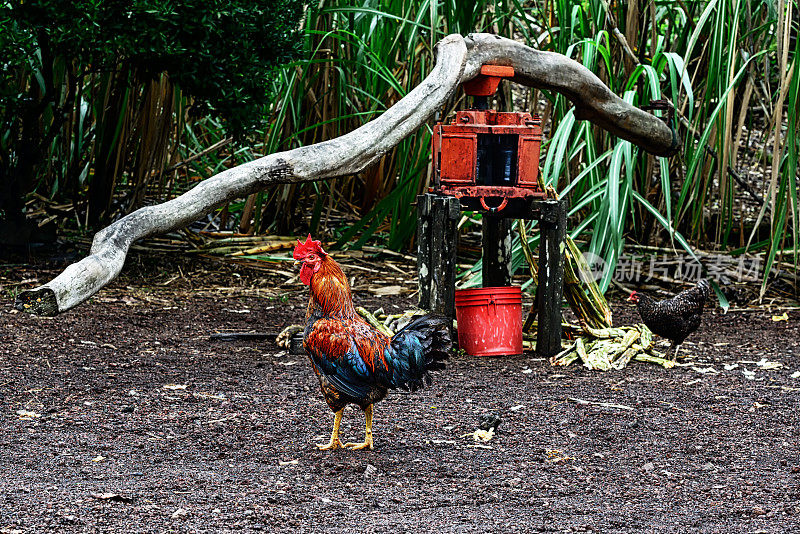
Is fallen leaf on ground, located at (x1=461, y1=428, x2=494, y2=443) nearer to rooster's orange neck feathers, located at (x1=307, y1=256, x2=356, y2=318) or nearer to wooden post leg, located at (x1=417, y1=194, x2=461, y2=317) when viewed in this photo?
rooster's orange neck feathers, located at (x1=307, y1=256, x2=356, y2=318)

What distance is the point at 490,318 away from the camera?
4.68 metres

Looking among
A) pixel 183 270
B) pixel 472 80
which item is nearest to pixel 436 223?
pixel 472 80

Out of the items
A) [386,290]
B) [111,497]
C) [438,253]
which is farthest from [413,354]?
[386,290]

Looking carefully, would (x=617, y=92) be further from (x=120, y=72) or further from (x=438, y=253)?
(x=120, y=72)

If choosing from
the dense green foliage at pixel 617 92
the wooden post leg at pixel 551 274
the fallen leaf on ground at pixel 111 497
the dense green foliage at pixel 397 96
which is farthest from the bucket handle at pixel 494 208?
the fallen leaf on ground at pixel 111 497

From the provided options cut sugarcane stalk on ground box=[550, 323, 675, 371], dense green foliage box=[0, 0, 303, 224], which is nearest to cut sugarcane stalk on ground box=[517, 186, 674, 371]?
cut sugarcane stalk on ground box=[550, 323, 675, 371]

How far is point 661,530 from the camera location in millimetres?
2557

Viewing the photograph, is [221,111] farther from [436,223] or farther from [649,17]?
[649,17]

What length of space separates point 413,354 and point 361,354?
0.17m

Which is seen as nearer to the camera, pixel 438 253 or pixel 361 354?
pixel 361 354

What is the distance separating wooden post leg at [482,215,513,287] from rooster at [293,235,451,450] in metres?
1.83

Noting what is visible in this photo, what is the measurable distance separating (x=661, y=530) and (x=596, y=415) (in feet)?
3.85

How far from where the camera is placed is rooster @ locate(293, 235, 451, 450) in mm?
3145

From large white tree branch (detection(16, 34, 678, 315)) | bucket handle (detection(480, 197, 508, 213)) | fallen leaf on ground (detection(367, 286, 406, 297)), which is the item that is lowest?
fallen leaf on ground (detection(367, 286, 406, 297))
